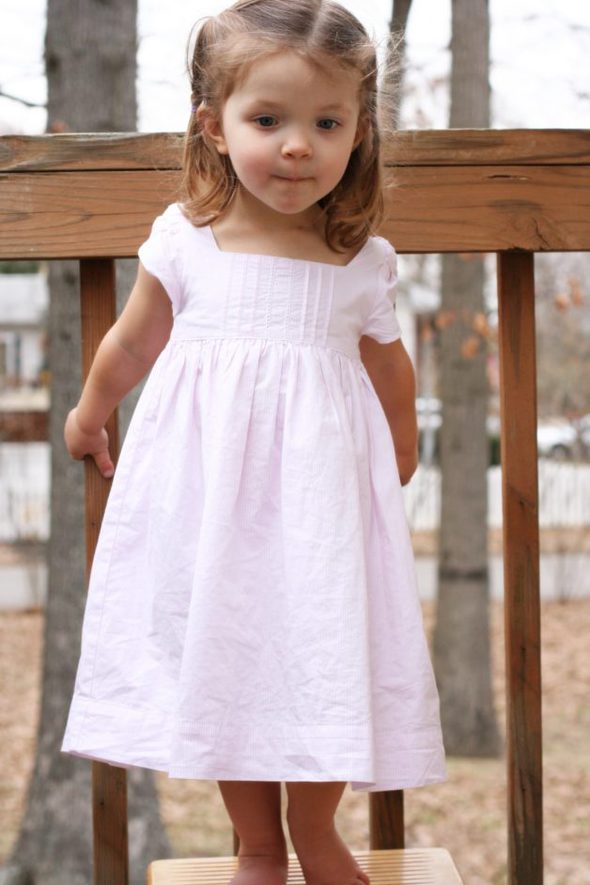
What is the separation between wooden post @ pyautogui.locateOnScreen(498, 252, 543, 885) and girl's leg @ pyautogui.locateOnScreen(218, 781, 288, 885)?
35 cm

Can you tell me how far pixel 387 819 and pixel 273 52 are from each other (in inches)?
43.9

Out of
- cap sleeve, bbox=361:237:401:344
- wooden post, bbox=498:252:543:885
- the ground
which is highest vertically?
cap sleeve, bbox=361:237:401:344

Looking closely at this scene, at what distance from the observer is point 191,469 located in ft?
4.88

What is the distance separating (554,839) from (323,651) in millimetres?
3953

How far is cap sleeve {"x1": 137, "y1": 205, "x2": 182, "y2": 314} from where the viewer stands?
1.50 m

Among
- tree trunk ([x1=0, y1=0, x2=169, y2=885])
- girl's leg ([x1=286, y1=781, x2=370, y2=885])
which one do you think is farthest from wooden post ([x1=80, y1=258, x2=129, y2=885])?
tree trunk ([x1=0, y1=0, x2=169, y2=885])

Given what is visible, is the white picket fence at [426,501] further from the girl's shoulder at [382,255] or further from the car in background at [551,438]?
the girl's shoulder at [382,255]

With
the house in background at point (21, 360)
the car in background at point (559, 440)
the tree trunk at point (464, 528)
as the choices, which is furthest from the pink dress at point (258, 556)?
the house in background at point (21, 360)

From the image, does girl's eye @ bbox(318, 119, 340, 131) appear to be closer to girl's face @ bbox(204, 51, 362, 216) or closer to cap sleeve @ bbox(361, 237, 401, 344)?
girl's face @ bbox(204, 51, 362, 216)

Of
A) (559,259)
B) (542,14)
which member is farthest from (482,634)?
(559,259)

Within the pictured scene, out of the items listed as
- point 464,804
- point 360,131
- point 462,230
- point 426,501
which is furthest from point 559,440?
point 360,131

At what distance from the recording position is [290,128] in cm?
142

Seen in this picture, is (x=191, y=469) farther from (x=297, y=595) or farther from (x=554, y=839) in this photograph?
(x=554, y=839)

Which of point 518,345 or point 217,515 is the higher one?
point 518,345
